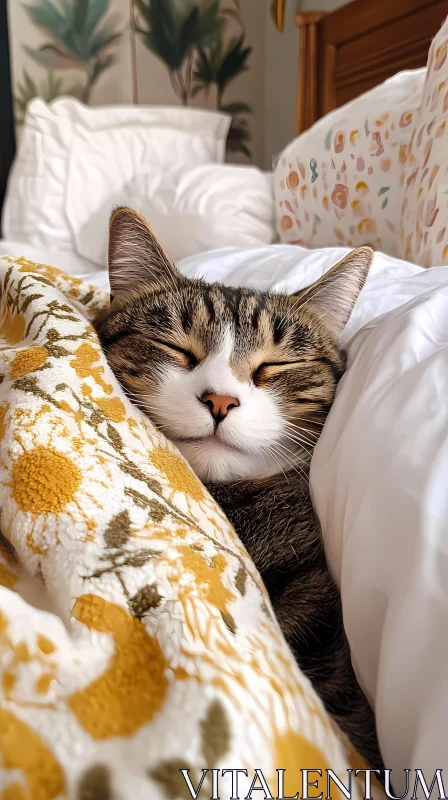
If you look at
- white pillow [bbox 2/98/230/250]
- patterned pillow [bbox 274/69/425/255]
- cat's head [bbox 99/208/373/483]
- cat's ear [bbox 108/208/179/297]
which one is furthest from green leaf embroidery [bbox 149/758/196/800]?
white pillow [bbox 2/98/230/250]

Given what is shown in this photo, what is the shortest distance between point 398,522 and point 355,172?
134cm

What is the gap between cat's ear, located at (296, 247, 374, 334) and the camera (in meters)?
Result: 0.75

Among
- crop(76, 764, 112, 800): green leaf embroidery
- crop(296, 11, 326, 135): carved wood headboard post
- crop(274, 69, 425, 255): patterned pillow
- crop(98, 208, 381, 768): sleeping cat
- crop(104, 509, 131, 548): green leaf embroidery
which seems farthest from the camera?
crop(296, 11, 326, 135): carved wood headboard post

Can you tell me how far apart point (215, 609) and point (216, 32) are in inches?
131

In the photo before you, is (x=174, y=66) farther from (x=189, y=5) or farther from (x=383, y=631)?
(x=383, y=631)

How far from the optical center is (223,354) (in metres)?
0.67

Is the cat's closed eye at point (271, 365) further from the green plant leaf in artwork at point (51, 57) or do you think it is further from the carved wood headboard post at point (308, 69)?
the green plant leaf in artwork at point (51, 57)

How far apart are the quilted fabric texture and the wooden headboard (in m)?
1.99

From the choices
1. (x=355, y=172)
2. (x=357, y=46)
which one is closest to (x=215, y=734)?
(x=355, y=172)

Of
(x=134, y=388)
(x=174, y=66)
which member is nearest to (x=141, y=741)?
(x=134, y=388)

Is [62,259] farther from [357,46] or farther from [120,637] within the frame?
[120,637]

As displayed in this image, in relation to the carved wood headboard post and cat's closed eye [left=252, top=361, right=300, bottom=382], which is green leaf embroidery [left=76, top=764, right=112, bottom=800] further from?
the carved wood headboard post

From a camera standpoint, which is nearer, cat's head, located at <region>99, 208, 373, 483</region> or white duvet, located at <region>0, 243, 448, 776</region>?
white duvet, located at <region>0, 243, 448, 776</region>

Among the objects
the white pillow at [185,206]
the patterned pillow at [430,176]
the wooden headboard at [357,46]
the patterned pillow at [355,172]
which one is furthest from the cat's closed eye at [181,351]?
the wooden headboard at [357,46]
